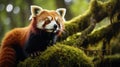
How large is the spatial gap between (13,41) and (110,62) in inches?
45.3

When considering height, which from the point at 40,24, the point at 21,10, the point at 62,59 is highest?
the point at 21,10

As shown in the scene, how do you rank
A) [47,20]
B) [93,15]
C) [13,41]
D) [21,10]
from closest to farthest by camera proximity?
[47,20] < [13,41] < [93,15] < [21,10]

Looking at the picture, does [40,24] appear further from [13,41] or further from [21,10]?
[21,10]

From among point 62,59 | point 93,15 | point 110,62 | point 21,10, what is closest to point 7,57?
point 62,59

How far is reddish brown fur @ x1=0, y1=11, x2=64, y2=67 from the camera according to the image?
4.02 m

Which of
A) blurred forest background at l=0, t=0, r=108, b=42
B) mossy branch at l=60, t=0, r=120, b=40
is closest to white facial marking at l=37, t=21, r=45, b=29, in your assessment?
mossy branch at l=60, t=0, r=120, b=40

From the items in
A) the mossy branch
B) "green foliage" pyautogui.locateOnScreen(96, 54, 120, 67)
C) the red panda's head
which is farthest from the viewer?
the mossy branch

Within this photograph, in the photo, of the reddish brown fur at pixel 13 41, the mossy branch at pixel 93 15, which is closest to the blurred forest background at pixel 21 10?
the mossy branch at pixel 93 15

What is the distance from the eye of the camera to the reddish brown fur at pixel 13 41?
4.02m

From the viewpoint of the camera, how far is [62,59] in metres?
3.78

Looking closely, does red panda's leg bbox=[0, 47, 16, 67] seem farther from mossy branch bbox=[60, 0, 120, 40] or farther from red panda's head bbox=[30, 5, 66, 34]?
mossy branch bbox=[60, 0, 120, 40]

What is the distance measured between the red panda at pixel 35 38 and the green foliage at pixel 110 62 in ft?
2.00

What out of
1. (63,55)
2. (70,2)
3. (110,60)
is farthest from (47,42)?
(70,2)

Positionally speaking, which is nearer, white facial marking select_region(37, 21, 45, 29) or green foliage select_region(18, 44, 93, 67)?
green foliage select_region(18, 44, 93, 67)
